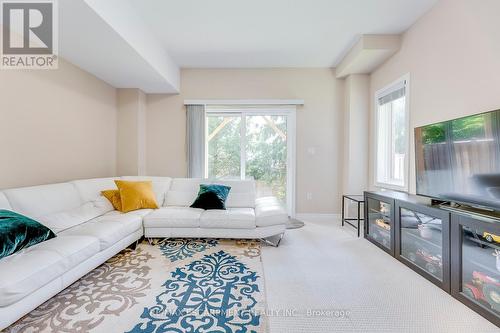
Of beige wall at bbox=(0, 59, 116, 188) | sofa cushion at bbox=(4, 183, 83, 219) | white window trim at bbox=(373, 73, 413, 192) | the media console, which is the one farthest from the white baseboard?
beige wall at bbox=(0, 59, 116, 188)

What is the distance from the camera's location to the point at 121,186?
10.1 feet

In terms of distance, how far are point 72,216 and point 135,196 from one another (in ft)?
2.46

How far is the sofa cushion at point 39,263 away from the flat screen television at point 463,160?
3155 mm

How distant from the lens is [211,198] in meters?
3.14

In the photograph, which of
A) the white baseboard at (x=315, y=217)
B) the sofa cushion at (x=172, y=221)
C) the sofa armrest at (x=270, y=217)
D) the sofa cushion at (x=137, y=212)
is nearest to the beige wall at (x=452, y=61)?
the white baseboard at (x=315, y=217)

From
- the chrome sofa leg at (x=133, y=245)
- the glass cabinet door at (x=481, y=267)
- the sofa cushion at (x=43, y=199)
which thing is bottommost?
the chrome sofa leg at (x=133, y=245)

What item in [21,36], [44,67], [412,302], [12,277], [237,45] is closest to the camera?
[12,277]

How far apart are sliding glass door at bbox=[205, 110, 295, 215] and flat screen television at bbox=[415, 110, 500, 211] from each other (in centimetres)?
214

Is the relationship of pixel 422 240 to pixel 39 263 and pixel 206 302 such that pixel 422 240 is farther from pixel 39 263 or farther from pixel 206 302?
pixel 39 263

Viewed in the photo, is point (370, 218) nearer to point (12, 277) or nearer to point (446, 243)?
point (446, 243)

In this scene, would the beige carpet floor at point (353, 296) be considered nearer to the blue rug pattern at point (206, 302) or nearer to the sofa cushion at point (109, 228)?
the blue rug pattern at point (206, 302)

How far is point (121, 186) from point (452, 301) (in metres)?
3.62

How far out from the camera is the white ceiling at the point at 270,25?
8.12 feet

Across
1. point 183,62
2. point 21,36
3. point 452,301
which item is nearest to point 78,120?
point 21,36
